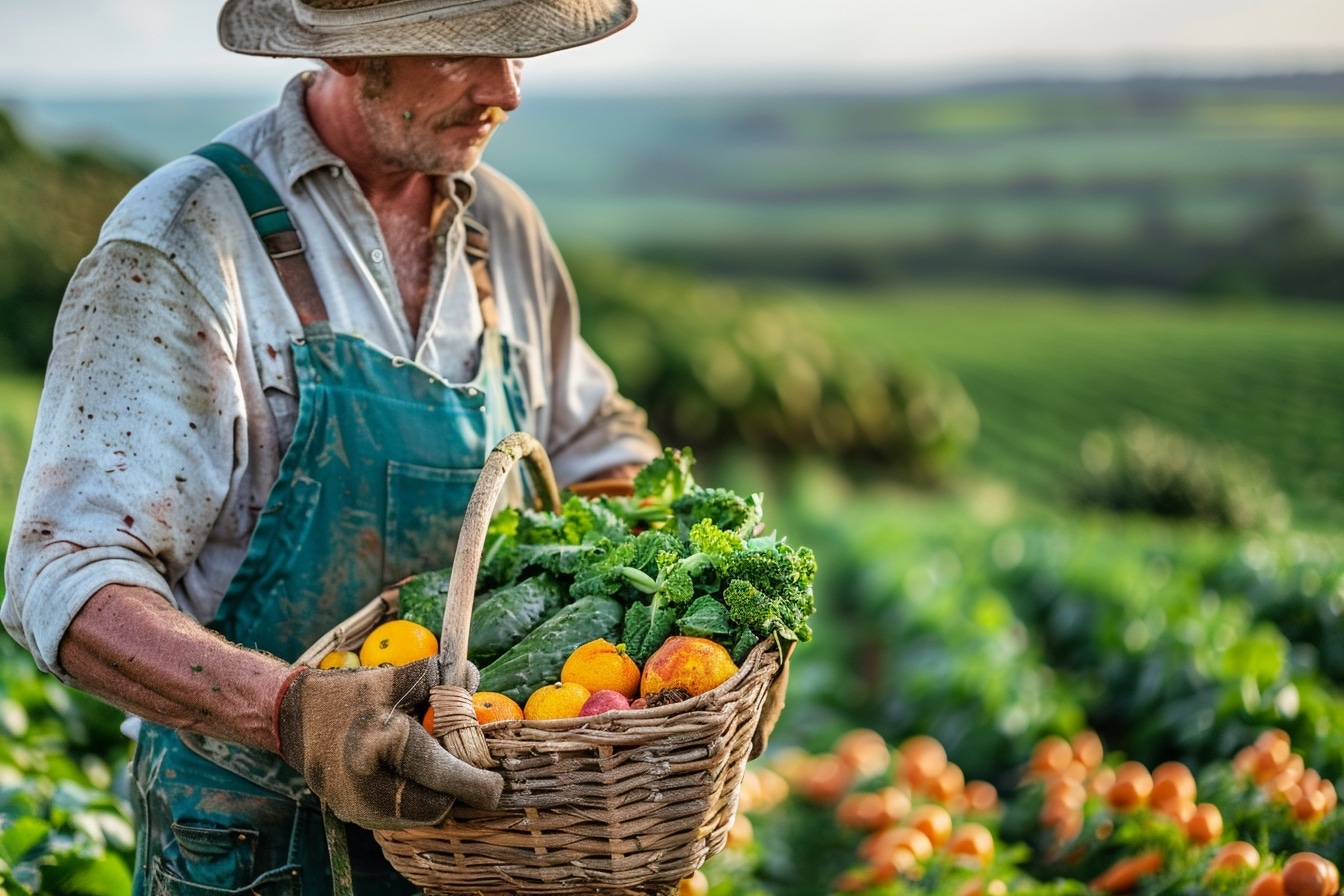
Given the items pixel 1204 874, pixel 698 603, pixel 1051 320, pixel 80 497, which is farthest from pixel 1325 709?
pixel 1051 320

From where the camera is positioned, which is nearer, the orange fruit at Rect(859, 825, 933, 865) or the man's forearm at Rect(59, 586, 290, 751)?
the man's forearm at Rect(59, 586, 290, 751)

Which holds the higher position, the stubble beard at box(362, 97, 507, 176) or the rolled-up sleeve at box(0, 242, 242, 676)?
the stubble beard at box(362, 97, 507, 176)

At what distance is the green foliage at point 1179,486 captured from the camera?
32.4 ft

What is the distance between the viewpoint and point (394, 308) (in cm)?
242

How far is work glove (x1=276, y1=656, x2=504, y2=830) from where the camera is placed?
1729 mm

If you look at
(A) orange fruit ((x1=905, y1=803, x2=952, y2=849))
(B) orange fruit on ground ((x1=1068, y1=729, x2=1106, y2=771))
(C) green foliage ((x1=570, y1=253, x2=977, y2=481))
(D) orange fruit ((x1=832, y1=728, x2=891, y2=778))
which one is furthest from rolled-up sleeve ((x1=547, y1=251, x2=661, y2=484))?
(C) green foliage ((x1=570, y1=253, x2=977, y2=481))

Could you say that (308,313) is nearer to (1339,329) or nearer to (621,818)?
(621,818)

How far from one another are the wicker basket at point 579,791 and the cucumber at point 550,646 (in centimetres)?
22

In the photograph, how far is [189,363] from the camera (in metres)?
2.11

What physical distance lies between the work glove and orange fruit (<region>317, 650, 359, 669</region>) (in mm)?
245

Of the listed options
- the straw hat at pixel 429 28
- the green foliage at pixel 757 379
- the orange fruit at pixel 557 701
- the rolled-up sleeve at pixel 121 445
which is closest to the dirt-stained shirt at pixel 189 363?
the rolled-up sleeve at pixel 121 445

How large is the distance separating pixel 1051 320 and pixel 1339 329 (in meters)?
10.0

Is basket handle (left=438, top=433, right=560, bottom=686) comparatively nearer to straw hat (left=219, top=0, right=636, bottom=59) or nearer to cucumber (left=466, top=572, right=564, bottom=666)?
cucumber (left=466, top=572, right=564, bottom=666)

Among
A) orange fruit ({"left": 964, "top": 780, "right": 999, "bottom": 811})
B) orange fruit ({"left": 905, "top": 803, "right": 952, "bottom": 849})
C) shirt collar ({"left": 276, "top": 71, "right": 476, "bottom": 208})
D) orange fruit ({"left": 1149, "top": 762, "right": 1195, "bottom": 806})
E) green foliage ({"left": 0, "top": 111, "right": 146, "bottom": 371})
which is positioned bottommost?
orange fruit ({"left": 964, "top": 780, "right": 999, "bottom": 811})
